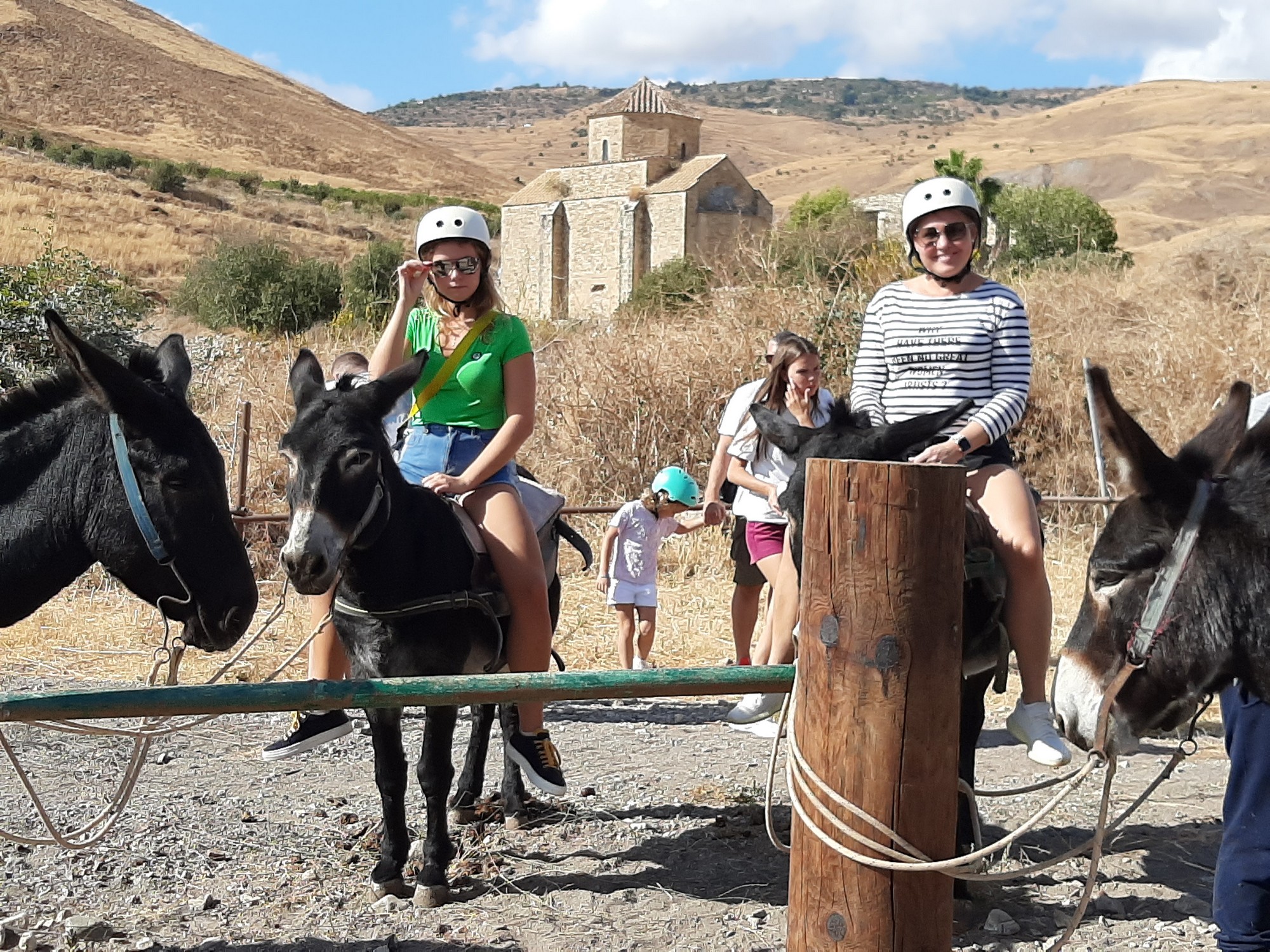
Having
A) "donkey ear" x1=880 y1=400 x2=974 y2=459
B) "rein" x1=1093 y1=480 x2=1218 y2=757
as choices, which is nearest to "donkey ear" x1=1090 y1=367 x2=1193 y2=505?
"rein" x1=1093 y1=480 x2=1218 y2=757

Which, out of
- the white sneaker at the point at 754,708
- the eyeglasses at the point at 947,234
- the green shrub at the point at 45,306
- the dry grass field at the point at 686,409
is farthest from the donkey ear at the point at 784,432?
the green shrub at the point at 45,306

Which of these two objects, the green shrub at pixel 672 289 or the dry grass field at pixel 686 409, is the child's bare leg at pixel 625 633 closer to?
the dry grass field at pixel 686 409

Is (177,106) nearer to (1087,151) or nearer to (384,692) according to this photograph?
(1087,151)

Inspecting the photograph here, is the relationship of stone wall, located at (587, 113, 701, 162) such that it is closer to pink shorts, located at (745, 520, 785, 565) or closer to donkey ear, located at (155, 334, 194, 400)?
pink shorts, located at (745, 520, 785, 565)

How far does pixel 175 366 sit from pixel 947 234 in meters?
2.81

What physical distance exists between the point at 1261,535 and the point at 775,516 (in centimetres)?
415

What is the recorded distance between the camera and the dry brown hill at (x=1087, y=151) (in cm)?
A: 8950

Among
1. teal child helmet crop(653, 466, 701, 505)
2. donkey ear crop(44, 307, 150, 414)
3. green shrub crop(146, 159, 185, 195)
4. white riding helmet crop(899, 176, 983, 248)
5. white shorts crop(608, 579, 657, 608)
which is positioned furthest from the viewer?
green shrub crop(146, 159, 185, 195)

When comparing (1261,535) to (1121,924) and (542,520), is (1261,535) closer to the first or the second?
(1121,924)

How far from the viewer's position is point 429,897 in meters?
4.39

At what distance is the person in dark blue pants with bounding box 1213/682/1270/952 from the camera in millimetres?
2811

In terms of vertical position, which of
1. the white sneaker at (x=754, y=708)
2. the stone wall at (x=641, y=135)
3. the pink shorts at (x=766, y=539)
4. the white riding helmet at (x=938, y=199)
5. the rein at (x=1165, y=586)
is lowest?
the white sneaker at (x=754, y=708)

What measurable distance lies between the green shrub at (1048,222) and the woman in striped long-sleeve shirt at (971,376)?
3674cm

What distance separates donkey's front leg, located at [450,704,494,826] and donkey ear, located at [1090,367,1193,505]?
11.5 ft
